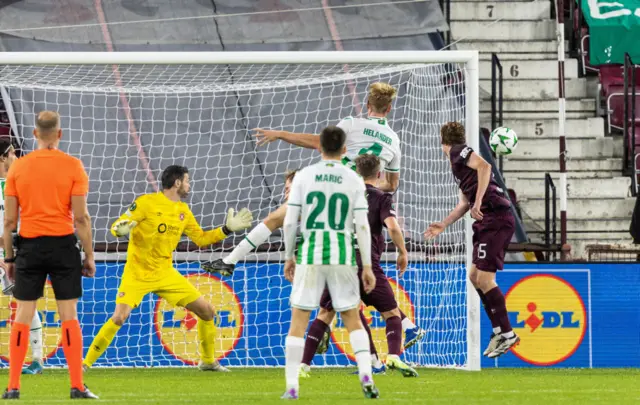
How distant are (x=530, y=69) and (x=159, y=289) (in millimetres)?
8207

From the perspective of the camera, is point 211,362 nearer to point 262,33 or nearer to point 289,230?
point 289,230

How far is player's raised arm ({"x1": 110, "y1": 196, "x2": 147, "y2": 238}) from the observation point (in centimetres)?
1055

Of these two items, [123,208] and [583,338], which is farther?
[123,208]

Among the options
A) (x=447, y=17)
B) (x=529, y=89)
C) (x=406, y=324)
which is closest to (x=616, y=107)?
(x=529, y=89)

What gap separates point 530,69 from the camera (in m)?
17.6

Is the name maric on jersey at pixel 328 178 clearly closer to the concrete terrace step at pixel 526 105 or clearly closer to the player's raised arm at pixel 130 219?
the player's raised arm at pixel 130 219

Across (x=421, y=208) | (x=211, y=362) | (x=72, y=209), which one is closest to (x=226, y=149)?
(x=421, y=208)

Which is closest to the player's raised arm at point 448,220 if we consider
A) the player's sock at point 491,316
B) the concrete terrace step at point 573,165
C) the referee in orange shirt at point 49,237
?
the player's sock at point 491,316

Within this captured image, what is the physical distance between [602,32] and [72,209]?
Answer: 9.23m

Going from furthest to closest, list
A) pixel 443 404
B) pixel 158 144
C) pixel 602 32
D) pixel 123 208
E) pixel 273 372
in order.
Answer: pixel 602 32, pixel 158 144, pixel 123 208, pixel 273 372, pixel 443 404

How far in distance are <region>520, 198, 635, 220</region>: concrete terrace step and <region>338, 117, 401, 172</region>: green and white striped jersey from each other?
6.31 metres

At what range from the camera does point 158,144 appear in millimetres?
14516

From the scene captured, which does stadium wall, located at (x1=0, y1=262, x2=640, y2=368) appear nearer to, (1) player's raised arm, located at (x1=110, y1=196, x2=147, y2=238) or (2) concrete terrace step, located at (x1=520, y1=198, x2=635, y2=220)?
(1) player's raised arm, located at (x1=110, y1=196, x2=147, y2=238)

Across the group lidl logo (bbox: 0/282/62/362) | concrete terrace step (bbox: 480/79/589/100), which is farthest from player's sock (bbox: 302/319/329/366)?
concrete terrace step (bbox: 480/79/589/100)
